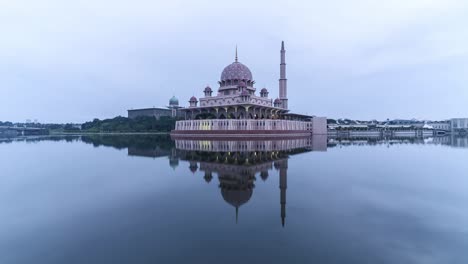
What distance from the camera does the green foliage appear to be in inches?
2975

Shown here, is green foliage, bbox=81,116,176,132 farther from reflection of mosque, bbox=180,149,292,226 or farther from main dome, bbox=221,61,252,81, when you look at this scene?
reflection of mosque, bbox=180,149,292,226

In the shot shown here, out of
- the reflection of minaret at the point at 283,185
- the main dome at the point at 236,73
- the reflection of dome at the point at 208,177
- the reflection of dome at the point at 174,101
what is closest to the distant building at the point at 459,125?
the main dome at the point at 236,73

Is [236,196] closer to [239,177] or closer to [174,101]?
[239,177]

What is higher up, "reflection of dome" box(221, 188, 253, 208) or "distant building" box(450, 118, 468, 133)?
"distant building" box(450, 118, 468, 133)

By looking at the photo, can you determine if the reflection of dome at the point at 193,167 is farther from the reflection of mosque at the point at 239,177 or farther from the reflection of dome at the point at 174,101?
the reflection of dome at the point at 174,101

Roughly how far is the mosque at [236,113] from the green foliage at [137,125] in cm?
2468

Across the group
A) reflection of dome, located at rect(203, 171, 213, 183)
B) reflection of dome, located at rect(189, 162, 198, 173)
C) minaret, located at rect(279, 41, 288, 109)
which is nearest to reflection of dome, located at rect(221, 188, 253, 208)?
reflection of dome, located at rect(203, 171, 213, 183)

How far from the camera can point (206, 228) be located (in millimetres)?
5273

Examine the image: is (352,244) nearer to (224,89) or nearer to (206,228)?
(206,228)

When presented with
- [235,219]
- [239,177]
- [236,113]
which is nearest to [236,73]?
[236,113]

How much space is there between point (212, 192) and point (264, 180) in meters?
2.51

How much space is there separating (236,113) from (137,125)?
4755 centimetres

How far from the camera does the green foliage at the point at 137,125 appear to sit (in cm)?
7556

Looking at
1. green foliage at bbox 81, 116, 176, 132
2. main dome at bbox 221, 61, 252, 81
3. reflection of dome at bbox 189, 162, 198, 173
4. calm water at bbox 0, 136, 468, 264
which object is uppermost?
main dome at bbox 221, 61, 252, 81
